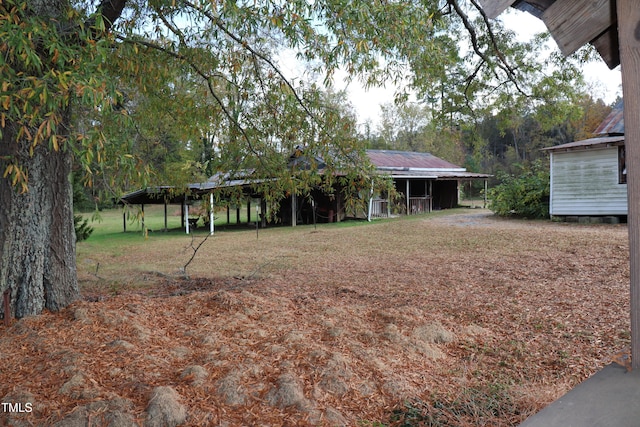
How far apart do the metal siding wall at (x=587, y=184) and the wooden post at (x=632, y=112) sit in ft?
54.4

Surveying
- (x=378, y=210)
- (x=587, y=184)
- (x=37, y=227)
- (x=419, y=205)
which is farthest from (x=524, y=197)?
(x=37, y=227)

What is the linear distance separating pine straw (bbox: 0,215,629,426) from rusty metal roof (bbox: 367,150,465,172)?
1827 cm

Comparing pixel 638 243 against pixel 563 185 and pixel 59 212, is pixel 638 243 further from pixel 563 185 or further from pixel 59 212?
pixel 563 185

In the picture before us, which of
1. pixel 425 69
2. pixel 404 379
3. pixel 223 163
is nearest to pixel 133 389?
pixel 404 379

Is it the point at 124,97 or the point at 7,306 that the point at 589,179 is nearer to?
the point at 124,97

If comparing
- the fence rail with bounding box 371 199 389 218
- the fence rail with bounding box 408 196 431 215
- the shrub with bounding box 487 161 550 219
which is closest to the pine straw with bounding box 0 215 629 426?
the shrub with bounding box 487 161 550 219

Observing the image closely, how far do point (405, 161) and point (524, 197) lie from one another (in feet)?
33.0

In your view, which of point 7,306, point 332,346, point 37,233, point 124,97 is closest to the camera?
point 332,346

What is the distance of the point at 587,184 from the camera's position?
1688 centimetres

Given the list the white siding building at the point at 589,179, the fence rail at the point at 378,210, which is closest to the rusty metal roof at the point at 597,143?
the white siding building at the point at 589,179

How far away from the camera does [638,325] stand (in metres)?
1.63

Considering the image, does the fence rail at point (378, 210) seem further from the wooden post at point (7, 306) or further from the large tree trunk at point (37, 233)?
the wooden post at point (7, 306)

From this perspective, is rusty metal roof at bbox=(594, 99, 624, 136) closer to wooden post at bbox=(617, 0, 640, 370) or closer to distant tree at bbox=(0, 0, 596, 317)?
distant tree at bbox=(0, 0, 596, 317)

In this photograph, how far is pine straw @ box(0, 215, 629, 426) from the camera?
3.20 metres
